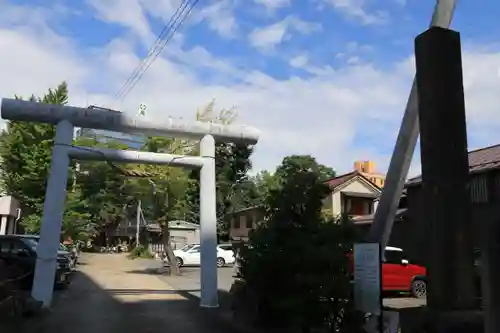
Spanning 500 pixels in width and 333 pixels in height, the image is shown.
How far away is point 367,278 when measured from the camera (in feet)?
25.0

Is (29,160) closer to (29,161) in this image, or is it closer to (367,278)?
(29,161)

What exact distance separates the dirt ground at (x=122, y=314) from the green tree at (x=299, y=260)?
2.14 m

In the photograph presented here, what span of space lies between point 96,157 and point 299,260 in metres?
7.79

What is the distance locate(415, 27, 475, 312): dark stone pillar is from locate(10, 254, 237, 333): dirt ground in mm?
5103

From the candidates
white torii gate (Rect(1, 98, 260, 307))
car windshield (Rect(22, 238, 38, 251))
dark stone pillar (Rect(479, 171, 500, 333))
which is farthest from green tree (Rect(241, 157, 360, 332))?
car windshield (Rect(22, 238, 38, 251))

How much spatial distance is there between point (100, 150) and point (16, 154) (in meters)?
31.1

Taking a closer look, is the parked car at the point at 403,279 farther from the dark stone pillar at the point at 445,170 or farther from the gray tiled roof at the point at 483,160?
the dark stone pillar at the point at 445,170

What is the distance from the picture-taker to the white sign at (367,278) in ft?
24.2

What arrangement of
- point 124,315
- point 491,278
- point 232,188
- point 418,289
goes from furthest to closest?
point 232,188 → point 418,289 → point 124,315 → point 491,278

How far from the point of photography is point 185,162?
14609 millimetres

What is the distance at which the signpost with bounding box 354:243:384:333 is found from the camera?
733 cm

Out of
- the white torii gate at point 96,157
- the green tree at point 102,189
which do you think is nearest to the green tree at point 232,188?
the green tree at point 102,189

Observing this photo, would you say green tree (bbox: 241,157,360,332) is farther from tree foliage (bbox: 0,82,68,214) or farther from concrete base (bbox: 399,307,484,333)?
tree foliage (bbox: 0,82,68,214)

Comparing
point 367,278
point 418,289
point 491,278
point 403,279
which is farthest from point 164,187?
point 491,278
